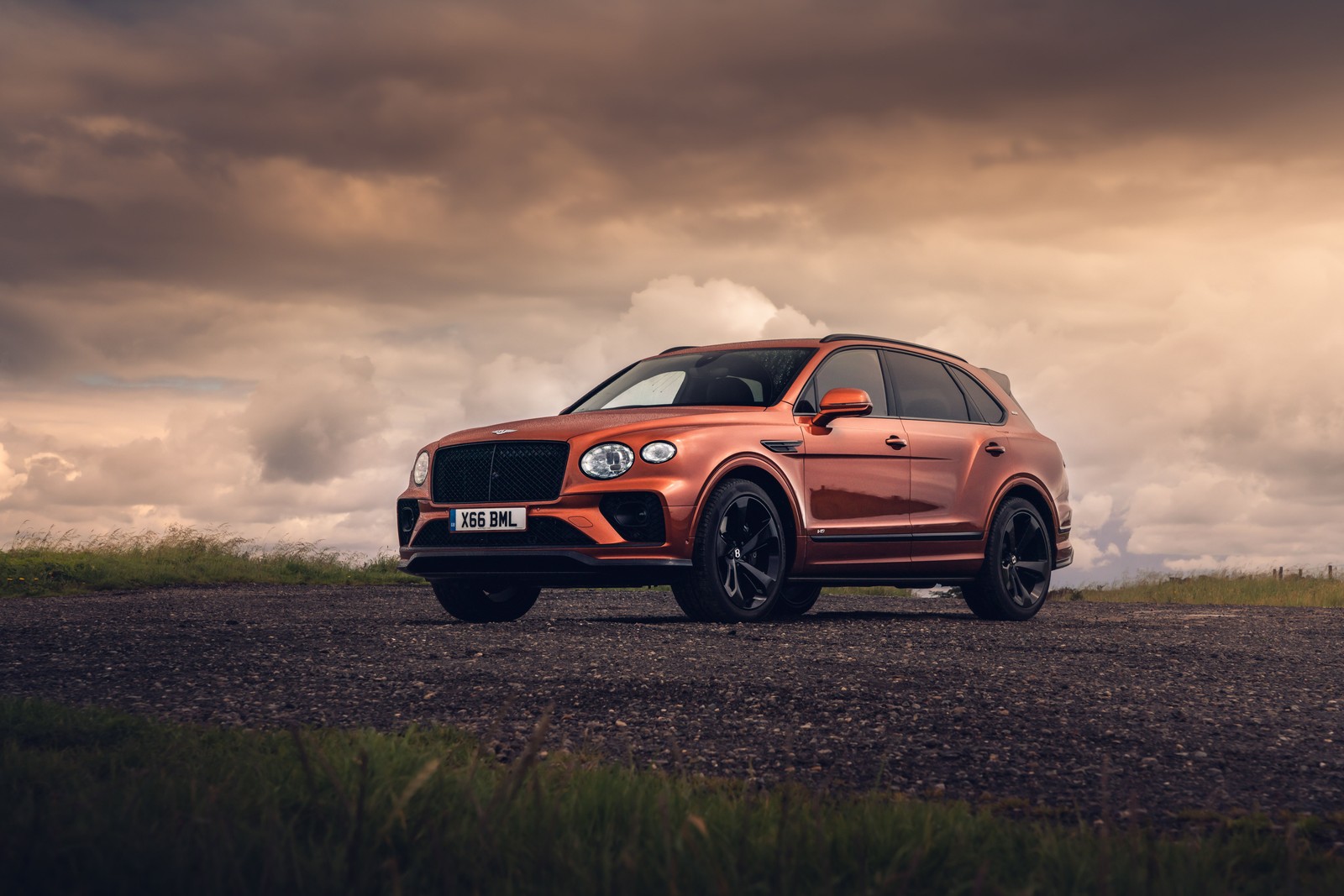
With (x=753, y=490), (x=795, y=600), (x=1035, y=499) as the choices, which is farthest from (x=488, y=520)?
(x=1035, y=499)

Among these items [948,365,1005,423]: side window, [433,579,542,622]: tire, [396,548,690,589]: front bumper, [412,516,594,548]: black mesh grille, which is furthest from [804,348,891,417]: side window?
[433,579,542,622]: tire

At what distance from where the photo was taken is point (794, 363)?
8.76 metres

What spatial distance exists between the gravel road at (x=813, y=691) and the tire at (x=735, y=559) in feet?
0.72

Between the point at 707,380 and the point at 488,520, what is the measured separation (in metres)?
2.06

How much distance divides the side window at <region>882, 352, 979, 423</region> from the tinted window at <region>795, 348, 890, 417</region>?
153 mm

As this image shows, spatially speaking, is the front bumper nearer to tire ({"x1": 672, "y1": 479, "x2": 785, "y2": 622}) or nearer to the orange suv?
the orange suv

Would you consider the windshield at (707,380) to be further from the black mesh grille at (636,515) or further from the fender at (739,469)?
the black mesh grille at (636,515)

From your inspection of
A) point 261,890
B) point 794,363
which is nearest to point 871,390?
point 794,363

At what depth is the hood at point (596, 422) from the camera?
7699 millimetres

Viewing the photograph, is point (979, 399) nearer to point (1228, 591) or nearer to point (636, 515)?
point (636, 515)

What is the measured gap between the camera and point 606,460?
7.56m

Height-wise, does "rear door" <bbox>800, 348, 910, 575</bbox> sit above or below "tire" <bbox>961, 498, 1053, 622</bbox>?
above

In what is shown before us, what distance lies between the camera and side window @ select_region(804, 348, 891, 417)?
8.68 meters

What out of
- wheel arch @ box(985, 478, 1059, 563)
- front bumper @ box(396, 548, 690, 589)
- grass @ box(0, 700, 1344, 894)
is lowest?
grass @ box(0, 700, 1344, 894)
